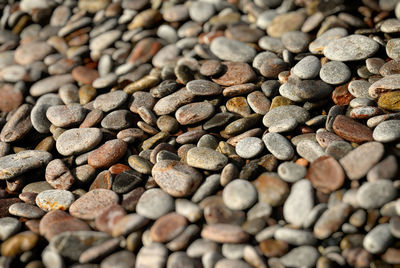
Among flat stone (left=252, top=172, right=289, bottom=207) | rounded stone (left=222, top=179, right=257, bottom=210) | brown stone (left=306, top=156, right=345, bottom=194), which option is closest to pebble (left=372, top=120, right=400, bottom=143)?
brown stone (left=306, top=156, right=345, bottom=194)

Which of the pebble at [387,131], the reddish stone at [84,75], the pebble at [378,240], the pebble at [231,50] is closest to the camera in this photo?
the pebble at [378,240]

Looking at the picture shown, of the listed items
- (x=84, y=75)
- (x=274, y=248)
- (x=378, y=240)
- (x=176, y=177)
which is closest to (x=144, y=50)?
(x=84, y=75)

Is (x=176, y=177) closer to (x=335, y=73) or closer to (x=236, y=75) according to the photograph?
(x=236, y=75)

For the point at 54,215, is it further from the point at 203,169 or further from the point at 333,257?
the point at 333,257

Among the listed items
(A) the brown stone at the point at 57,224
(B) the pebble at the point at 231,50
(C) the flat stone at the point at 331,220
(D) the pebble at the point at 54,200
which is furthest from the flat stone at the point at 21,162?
(C) the flat stone at the point at 331,220

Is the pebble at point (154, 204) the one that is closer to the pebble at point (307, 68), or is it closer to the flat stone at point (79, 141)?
the flat stone at point (79, 141)

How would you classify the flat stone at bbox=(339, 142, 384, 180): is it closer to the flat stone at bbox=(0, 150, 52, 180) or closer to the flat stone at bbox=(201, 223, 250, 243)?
the flat stone at bbox=(201, 223, 250, 243)
